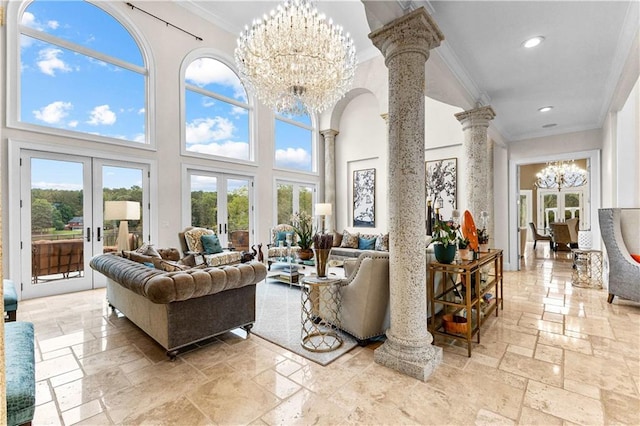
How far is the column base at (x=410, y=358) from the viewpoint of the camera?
2.61m

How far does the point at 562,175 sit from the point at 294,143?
8.18 metres

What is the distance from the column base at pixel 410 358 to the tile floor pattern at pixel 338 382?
0.07 m

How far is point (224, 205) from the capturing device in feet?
24.5

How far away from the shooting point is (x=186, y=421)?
7.12 feet

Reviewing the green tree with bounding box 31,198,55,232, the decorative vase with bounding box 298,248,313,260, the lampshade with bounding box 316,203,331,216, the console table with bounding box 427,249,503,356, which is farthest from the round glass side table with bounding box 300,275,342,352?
the lampshade with bounding box 316,203,331,216

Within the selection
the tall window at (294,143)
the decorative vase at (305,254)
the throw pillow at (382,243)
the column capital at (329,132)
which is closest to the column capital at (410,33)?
the decorative vase at (305,254)

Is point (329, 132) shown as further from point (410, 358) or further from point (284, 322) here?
point (410, 358)

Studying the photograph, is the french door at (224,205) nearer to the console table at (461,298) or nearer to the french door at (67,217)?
the french door at (67,217)

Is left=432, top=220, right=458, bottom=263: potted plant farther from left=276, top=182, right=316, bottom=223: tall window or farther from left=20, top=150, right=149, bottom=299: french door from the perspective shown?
left=276, top=182, right=316, bottom=223: tall window

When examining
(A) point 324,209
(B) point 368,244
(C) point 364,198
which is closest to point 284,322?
(B) point 368,244

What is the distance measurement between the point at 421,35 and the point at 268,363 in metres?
3.07

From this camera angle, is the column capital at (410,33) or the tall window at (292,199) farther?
the tall window at (292,199)

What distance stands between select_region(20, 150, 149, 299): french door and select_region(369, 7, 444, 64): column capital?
4.16 m

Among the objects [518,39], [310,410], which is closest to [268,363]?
[310,410]
